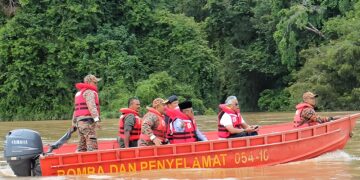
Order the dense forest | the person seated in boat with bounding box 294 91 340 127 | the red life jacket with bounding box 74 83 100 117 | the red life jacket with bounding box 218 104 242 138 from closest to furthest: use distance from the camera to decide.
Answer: the red life jacket with bounding box 74 83 100 117 < the red life jacket with bounding box 218 104 242 138 < the person seated in boat with bounding box 294 91 340 127 < the dense forest

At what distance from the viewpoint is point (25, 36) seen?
34.8 meters

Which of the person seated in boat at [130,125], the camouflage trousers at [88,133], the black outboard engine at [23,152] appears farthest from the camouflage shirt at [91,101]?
the black outboard engine at [23,152]

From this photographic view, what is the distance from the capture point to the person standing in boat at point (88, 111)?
40.8 ft

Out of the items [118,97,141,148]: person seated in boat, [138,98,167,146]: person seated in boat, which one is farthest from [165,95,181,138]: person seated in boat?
[118,97,141,148]: person seated in boat

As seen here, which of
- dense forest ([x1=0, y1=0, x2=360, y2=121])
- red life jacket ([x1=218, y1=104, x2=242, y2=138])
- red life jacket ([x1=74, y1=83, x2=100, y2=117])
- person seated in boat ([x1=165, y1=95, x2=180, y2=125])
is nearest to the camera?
red life jacket ([x1=74, y1=83, x2=100, y2=117])

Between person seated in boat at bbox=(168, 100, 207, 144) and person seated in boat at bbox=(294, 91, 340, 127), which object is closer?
person seated in boat at bbox=(168, 100, 207, 144)

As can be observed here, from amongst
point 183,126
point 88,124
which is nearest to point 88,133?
point 88,124

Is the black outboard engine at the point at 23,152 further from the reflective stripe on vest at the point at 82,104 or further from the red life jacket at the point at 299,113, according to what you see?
the red life jacket at the point at 299,113

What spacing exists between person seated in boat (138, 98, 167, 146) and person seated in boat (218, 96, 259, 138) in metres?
1.10

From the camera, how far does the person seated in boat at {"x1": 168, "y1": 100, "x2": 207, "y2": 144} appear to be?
12.6 metres

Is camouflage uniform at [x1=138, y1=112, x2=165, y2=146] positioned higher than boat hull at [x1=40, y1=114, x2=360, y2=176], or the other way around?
camouflage uniform at [x1=138, y1=112, x2=165, y2=146]

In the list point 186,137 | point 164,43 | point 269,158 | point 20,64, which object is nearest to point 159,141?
point 186,137

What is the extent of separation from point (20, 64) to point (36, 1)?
362cm

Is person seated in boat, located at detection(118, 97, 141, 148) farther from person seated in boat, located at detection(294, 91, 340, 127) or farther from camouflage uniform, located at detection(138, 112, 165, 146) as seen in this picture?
person seated in boat, located at detection(294, 91, 340, 127)
